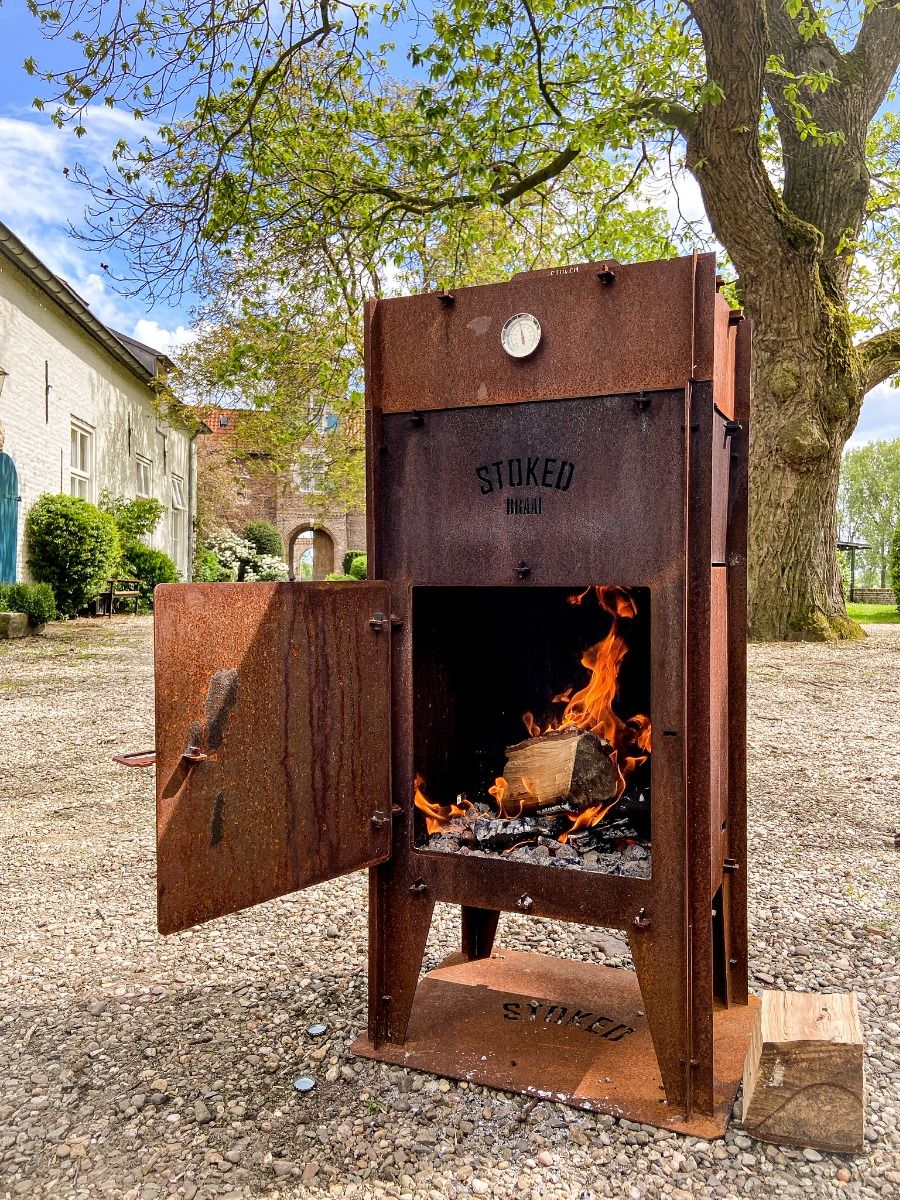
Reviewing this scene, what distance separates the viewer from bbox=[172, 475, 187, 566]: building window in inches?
918

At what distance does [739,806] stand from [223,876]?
1.39 m

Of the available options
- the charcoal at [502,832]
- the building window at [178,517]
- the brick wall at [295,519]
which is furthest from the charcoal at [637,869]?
the brick wall at [295,519]

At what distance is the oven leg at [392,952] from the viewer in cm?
230

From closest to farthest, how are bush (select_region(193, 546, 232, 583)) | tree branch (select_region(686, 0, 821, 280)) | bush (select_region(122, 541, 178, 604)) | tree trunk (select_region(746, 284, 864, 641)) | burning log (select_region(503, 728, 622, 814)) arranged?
burning log (select_region(503, 728, 622, 814)) → tree branch (select_region(686, 0, 821, 280)) → tree trunk (select_region(746, 284, 864, 641)) → bush (select_region(122, 541, 178, 604)) → bush (select_region(193, 546, 232, 583))

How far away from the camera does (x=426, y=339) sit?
224 centimetres

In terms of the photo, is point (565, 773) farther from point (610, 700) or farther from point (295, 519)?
point (295, 519)

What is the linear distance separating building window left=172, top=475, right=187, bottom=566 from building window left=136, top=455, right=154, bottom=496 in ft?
7.59

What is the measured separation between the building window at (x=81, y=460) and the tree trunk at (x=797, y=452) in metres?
11.4

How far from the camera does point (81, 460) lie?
16.4 metres

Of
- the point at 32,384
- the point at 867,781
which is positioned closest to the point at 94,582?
the point at 32,384

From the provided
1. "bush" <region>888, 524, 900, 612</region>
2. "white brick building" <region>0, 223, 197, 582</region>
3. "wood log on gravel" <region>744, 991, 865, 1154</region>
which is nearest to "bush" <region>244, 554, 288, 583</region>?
"white brick building" <region>0, 223, 197, 582</region>

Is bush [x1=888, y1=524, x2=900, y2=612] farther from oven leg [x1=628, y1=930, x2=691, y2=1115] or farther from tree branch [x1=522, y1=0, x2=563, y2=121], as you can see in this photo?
oven leg [x1=628, y1=930, x2=691, y2=1115]

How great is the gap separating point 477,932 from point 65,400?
47.8 feet

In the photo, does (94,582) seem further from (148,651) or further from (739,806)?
(739,806)
